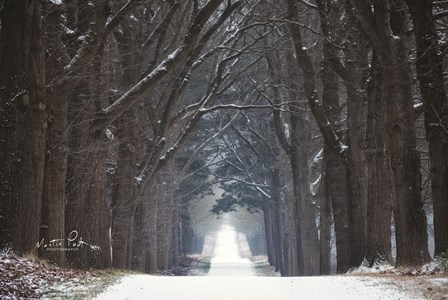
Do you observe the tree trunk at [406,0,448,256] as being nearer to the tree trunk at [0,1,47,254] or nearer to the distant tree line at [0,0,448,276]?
the distant tree line at [0,0,448,276]

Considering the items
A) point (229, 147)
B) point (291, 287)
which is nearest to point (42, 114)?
point (291, 287)

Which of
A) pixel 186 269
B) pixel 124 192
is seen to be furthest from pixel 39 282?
pixel 186 269

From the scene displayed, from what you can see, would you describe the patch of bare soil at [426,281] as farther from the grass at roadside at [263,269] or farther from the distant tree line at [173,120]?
the grass at roadside at [263,269]

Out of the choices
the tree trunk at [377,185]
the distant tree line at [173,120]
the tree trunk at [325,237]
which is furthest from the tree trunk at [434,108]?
the tree trunk at [325,237]

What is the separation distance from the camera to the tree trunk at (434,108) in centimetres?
964

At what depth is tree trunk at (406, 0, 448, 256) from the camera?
31.6ft

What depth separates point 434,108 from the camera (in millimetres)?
9750

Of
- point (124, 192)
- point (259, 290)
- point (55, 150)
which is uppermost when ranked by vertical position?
point (55, 150)

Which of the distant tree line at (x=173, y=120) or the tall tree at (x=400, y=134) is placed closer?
the distant tree line at (x=173, y=120)

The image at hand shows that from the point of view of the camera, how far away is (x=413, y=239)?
35.0 feet

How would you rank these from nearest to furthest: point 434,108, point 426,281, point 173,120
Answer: point 426,281, point 434,108, point 173,120

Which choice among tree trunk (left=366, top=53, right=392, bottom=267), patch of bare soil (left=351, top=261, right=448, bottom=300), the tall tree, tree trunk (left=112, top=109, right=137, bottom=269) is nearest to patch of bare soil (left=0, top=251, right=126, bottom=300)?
patch of bare soil (left=351, top=261, right=448, bottom=300)

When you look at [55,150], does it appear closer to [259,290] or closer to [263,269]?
[259,290]

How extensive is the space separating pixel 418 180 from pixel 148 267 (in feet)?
52.9
